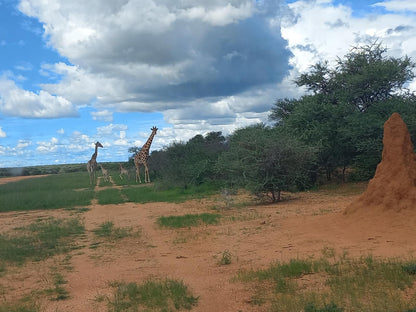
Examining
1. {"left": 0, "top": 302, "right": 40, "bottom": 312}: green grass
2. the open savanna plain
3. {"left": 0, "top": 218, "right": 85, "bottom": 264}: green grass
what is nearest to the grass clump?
the open savanna plain

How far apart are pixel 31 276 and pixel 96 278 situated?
1.49m

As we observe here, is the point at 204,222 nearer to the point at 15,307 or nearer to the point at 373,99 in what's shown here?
the point at 15,307

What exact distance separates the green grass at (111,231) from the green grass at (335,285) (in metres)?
6.05

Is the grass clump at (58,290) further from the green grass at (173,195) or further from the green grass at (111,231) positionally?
the green grass at (173,195)

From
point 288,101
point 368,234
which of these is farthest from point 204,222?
point 288,101

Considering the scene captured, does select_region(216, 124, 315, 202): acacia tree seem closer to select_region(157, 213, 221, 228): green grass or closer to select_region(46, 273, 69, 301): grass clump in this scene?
select_region(157, 213, 221, 228): green grass

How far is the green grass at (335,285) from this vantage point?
5.18 m

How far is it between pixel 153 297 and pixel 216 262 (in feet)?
8.31

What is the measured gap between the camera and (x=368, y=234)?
9625mm

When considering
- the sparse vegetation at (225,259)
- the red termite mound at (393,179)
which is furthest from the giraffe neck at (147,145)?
the sparse vegetation at (225,259)

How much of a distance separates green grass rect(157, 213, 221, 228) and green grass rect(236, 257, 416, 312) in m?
6.25

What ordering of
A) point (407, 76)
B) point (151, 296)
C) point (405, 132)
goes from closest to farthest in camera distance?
point (151, 296)
point (405, 132)
point (407, 76)

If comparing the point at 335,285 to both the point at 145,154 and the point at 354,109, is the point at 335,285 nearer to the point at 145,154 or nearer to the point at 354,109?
the point at 354,109

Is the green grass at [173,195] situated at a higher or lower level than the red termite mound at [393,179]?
lower
